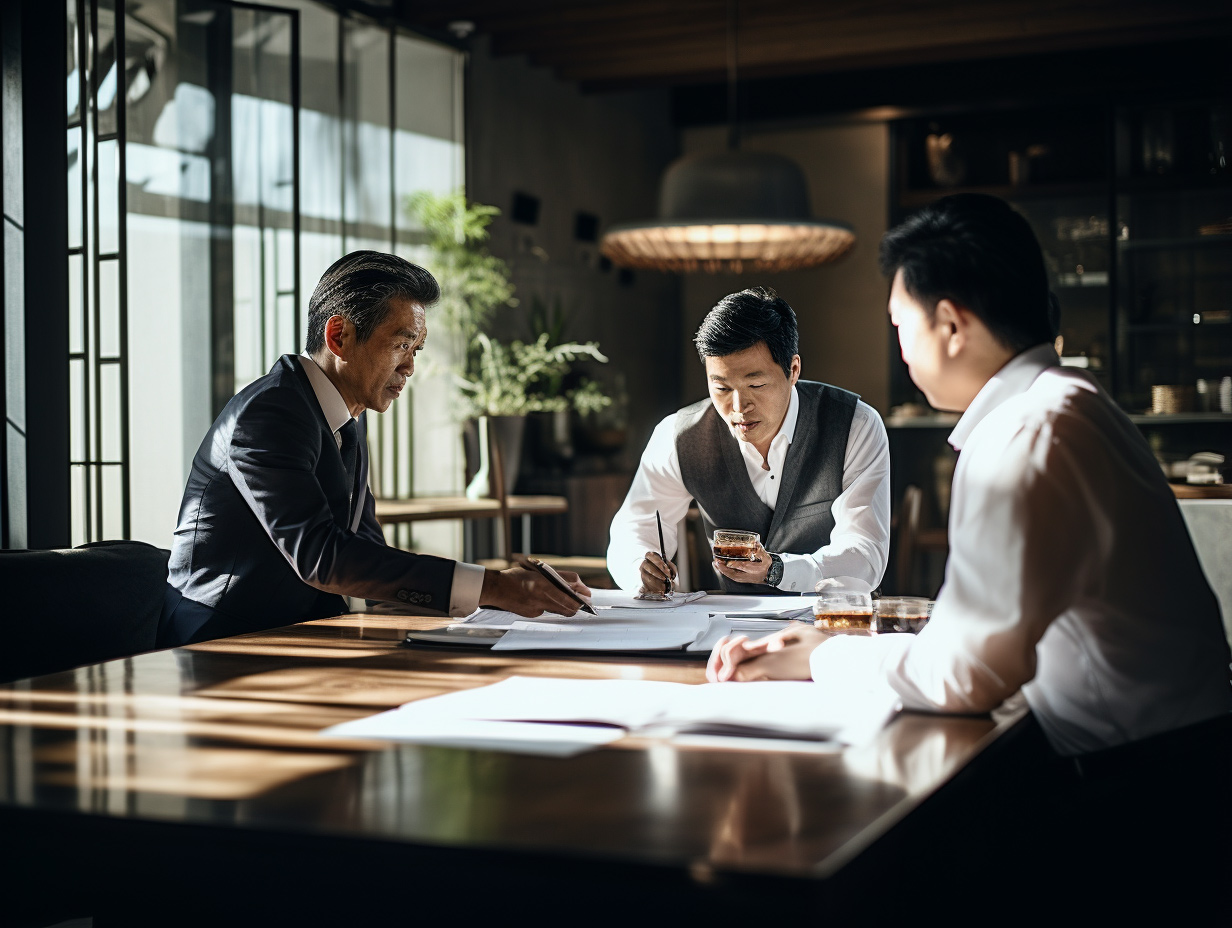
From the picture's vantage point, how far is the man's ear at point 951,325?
137cm

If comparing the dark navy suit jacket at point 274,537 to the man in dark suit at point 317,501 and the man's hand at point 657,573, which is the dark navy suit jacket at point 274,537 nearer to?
the man in dark suit at point 317,501

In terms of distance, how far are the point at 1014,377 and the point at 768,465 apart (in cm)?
161

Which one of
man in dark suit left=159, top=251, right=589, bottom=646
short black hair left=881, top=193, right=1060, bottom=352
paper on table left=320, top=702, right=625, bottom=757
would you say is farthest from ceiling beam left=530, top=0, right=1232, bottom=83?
paper on table left=320, top=702, right=625, bottom=757

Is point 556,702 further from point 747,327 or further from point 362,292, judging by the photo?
point 747,327

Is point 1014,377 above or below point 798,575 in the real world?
above

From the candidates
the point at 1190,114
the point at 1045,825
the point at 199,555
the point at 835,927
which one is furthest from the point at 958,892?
the point at 1190,114

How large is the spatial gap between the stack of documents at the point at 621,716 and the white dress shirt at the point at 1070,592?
120mm

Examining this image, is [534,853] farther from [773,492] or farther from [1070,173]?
[1070,173]

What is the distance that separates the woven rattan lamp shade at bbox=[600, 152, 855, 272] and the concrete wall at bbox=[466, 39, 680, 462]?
1.86 metres

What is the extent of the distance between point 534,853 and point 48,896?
78 cm

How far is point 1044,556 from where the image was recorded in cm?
117

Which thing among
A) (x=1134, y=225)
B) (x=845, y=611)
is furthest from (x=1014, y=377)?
(x=1134, y=225)

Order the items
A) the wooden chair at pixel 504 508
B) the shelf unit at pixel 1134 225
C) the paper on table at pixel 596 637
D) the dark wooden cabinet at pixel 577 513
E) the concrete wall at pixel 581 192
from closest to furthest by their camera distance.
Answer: the paper on table at pixel 596 637
the wooden chair at pixel 504 508
the dark wooden cabinet at pixel 577 513
the concrete wall at pixel 581 192
the shelf unit at pixel 1134 225

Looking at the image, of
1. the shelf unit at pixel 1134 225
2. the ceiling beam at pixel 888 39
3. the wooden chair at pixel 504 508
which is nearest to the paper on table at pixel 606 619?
the wooden chair at pixel 504 508
